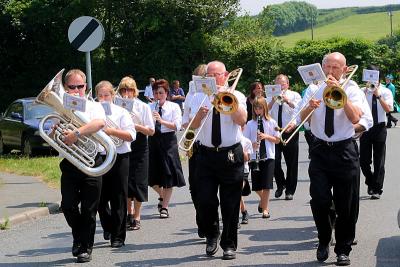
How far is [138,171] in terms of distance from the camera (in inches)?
401

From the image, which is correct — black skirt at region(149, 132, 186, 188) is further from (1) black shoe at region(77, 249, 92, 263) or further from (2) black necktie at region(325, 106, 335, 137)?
(2) black necktie at region(325, 106, 335, 137)

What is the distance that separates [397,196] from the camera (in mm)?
12281

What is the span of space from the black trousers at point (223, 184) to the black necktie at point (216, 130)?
104mm

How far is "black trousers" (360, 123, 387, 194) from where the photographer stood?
1215 cm

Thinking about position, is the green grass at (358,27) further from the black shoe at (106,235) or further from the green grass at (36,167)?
the black shoe at (106,235)

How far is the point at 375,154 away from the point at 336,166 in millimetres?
4653

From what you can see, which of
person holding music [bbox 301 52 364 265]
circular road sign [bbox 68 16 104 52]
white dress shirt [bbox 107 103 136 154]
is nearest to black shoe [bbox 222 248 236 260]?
person holding music [bbox 301 52 364 265]

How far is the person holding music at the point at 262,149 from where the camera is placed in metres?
10.9

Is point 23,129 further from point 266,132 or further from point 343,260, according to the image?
point 343,260

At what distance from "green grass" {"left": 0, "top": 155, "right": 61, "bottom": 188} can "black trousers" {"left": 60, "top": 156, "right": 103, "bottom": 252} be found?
608cm

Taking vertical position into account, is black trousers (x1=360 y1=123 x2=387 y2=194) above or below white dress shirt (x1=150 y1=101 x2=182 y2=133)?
below

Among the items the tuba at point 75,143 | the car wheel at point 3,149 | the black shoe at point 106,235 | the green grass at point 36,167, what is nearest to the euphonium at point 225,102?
the tuba at point 75,143

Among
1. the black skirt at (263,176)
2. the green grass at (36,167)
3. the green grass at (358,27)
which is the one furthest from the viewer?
the green grass at (358,27)

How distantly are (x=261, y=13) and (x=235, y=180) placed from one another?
40.2 m
